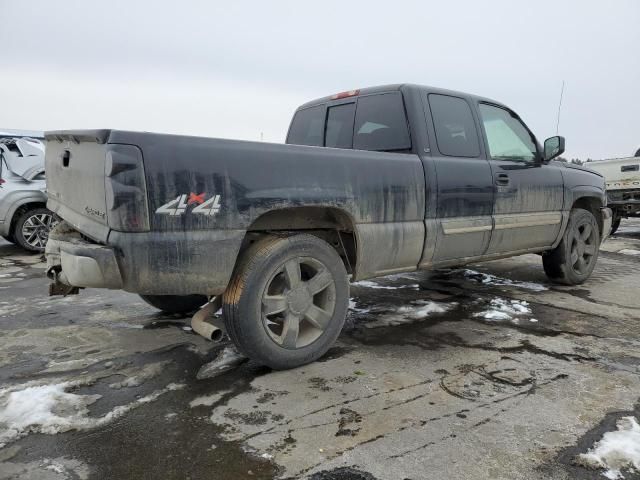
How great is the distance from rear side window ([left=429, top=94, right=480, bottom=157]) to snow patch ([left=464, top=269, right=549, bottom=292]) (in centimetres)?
218

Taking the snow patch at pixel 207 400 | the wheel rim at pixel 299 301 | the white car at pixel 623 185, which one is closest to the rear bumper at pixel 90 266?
the snow patch at pixel 207 400

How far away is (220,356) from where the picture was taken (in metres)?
3.32

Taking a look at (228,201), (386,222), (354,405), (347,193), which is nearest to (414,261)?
(386,222)

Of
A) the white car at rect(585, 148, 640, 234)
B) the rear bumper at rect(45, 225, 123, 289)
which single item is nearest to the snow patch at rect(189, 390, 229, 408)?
the rear bumper at rect(45, 225, 123, 289)

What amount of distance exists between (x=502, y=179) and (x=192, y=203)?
2.93m

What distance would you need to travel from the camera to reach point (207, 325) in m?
2.98

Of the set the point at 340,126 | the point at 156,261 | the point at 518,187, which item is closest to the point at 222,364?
the point at 156,261

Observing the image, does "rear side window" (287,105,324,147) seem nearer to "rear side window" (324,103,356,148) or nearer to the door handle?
"rear side window" (324,103,356,148)

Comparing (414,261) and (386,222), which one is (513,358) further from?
(386,222)

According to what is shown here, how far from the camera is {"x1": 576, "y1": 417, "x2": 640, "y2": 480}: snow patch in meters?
2.10

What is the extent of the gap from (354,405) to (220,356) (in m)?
1.10

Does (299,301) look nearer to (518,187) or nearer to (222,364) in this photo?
(222,364)

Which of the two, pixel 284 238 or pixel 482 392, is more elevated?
pixel 284 238

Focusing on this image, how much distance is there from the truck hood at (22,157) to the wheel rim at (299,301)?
6.29 meters
